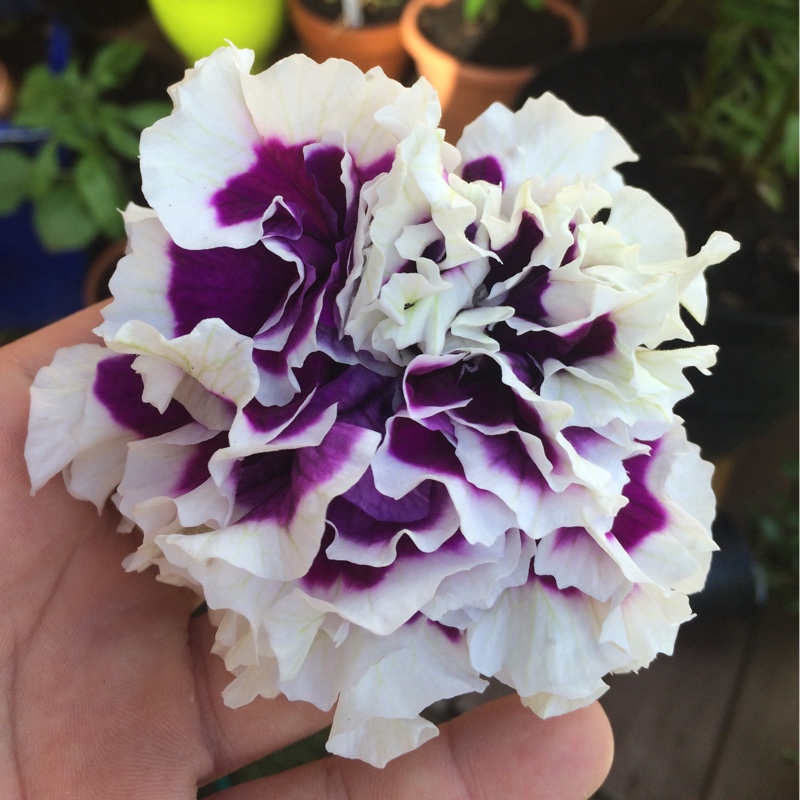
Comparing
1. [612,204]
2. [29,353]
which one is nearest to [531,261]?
[612,204]

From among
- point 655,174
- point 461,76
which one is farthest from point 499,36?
point 655,174

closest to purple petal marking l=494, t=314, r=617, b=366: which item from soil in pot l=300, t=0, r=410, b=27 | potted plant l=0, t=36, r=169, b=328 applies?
potted plant l=0, t=36, r=169, b=328

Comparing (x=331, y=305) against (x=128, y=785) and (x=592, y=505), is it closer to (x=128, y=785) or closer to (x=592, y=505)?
(x=592, y=505)

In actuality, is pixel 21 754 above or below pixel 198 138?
below

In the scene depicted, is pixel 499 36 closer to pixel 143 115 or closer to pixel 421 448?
pixel 143 115

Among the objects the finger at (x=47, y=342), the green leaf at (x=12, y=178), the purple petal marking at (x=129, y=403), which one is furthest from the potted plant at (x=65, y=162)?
the purple petal marking at (x=129, y=403)

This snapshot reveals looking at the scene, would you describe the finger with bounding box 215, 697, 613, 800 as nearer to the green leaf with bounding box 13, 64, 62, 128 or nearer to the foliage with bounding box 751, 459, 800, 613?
the foliage with bounding box 751, 459, 800, 613

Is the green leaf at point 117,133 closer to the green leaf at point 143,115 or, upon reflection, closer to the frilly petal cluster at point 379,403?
the green leaf at point 143,115
